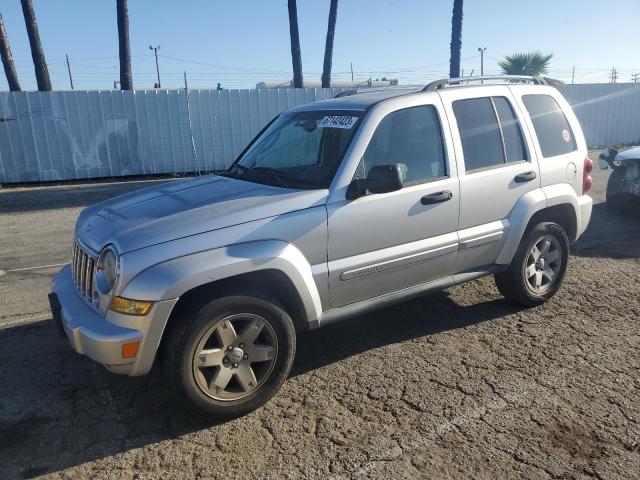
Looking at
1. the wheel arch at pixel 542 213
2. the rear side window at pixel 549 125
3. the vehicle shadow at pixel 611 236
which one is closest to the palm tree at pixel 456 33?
the vehicle shadow at pixel 611 236

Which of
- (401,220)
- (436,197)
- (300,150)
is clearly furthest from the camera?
(300,150)

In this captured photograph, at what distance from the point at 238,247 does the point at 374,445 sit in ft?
4.43

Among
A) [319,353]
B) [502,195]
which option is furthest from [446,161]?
[319,353]

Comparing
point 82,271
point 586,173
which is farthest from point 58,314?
point 586,173

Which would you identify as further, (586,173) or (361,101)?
(586,173)

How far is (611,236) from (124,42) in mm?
15022

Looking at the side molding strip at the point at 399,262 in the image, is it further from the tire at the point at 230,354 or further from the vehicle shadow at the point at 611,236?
the vehicle shadow at the point at 611,236

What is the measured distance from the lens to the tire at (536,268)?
4.65m

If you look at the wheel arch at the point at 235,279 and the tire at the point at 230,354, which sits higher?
the wheel arch at the point at 235,279

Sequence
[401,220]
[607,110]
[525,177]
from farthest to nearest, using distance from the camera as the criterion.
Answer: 1. [607,110]
2. [525,177]
3. [401,220]

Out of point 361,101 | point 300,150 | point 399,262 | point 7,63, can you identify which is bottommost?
point 399,262

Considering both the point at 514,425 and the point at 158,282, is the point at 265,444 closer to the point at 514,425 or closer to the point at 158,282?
the point at 158,282

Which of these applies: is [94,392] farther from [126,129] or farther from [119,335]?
[126,129]

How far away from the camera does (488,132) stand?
4395 millimetres
